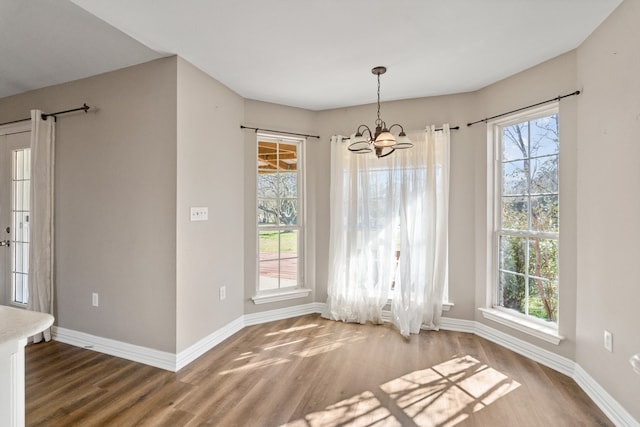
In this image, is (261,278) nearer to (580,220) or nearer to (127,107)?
(127,107)

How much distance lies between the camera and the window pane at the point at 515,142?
280 cm

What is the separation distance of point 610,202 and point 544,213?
2.25 ft

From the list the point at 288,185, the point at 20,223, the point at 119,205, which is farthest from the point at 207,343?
the point at 20,223

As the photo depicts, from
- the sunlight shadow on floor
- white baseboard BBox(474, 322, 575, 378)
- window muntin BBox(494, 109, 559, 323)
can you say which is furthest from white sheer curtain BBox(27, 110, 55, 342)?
window muntin BBox(494, 109, 559, 323)

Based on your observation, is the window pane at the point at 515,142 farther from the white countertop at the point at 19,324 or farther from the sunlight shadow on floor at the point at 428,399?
the white countertop at the point at 19,324

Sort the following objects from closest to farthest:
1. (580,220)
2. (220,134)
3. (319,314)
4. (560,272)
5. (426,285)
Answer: (580,220), (560,272), (220,134), (426,285), (319,314)

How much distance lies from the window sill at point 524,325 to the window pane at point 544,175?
1184 millimetres

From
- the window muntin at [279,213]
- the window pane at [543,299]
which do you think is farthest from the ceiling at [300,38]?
the window pane at [543,299]

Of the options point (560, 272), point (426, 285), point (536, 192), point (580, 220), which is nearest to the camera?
point (580, 220)

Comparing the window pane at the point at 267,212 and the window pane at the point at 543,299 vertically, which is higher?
the window pane at the point at 267,212

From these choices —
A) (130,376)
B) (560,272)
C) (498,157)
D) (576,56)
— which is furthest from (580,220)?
(130,376)

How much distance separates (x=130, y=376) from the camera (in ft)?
7.62

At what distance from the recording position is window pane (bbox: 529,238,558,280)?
2.58 m

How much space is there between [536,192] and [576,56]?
110 cm
